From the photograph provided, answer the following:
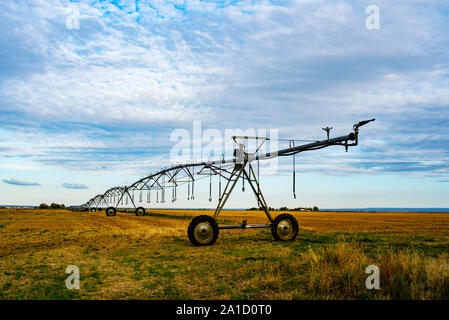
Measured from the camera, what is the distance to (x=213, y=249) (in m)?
16.4

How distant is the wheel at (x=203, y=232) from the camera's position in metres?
17.1

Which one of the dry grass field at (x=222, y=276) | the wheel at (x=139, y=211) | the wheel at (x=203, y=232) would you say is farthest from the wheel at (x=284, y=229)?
the wheel at (x=139, y=211)

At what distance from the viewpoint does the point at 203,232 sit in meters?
17.3

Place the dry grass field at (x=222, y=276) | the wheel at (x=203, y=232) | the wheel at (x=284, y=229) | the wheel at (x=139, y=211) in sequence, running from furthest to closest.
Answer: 1. the wheel at (x=139, y=211)
2. the wheel at (x=284, y=229)
3. the wheel at (x=203, y=232)
4. the dry grass field at (x=222, y=276)

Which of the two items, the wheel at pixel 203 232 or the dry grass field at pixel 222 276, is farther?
the wheel at pixel 203 232

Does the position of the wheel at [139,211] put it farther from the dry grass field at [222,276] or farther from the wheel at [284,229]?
the wheel at [284,229]

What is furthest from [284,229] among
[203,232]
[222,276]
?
[222,276]

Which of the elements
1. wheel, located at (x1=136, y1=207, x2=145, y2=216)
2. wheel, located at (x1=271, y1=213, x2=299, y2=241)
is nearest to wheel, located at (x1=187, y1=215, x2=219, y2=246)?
wheel, located at (x1=271, y1=213, x2=299, y2=241)

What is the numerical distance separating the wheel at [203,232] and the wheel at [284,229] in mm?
3945
